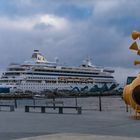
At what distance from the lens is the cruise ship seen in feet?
319

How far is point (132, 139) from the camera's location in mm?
11883

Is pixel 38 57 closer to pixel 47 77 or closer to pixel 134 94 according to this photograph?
pixel 47 77

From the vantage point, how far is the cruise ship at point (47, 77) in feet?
319

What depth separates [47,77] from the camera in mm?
96750

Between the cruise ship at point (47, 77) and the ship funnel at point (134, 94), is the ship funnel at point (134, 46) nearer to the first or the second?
the ship funnel at point (134, 94)

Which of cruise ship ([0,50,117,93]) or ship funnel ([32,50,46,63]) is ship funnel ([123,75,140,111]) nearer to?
cruise ship ([0,50,117,93])

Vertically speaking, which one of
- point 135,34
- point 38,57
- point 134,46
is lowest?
point 134,46

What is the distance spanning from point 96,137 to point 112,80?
10104 centimetres

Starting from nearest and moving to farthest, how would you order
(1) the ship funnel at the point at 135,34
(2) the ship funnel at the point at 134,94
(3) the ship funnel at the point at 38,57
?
(1) the ship funnel at the point at 135,34 < (2) the ship funnel at the point at 134,94 < (3) the ship funnel at the point at 38,57

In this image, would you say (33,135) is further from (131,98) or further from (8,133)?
(131,98)

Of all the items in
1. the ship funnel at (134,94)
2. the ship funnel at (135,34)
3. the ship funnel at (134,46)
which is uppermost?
the ship funnel at (135,34)

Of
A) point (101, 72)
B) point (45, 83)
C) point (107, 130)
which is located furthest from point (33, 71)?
point (107, 130)

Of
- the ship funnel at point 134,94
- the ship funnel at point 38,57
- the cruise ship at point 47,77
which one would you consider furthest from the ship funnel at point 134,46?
the ship funnel at point 38,57

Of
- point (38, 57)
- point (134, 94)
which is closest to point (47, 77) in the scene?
point (38, 57)
